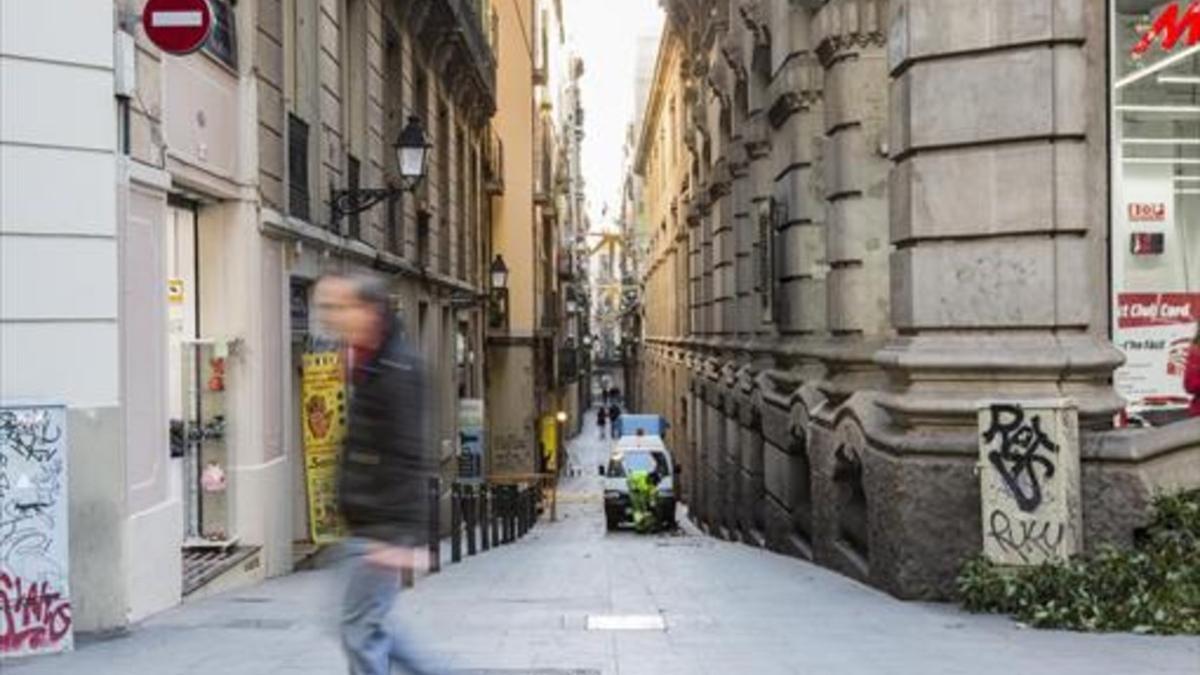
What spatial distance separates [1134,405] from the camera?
1012 cm

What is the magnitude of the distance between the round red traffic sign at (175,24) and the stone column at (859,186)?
6.34m

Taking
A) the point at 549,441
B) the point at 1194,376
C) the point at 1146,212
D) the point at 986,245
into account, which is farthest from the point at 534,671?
the point at 549,441

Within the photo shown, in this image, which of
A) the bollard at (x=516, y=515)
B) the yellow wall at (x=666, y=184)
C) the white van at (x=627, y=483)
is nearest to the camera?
the bollard at (x=516, y=515)

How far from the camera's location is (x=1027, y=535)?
8500mm

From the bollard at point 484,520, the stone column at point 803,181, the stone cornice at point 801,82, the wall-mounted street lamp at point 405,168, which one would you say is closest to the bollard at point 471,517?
the bollard at point 484,520

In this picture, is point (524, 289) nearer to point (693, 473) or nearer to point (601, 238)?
point (693, 473)

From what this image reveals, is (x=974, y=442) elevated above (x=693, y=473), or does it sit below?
above

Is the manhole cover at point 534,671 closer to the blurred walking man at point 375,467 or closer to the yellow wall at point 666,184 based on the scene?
the blurred walking man at point 375,467

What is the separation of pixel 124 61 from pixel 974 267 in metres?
5.64

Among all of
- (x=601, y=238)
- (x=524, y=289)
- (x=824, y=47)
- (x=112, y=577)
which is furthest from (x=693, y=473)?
(x=601, y=238)

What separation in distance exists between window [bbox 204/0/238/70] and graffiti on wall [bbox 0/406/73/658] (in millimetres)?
4358

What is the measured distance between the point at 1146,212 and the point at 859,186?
10.3 feet

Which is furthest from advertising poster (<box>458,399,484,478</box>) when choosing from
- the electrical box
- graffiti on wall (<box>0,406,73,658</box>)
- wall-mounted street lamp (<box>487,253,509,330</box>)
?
graffiti on wall (<box>0,406,73,658</box>)

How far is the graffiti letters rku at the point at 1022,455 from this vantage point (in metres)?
8.51
